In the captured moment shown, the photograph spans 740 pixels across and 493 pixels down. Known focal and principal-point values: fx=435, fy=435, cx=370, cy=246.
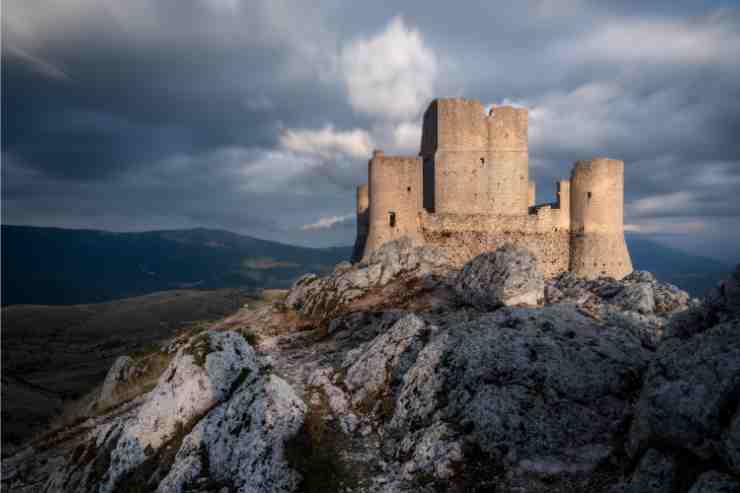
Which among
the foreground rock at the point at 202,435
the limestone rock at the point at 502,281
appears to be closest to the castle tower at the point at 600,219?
the limestone rock at the point at 502,281

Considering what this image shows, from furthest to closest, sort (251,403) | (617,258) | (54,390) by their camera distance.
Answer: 1. (54,390)
2. (617,258)
3. (251,403)

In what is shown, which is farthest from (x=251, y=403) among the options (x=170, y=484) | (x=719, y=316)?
(x=719, y=316)

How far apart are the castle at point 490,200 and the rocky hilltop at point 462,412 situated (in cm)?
1663

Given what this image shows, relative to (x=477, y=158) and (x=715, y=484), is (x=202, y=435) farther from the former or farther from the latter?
(x=477, y=158)

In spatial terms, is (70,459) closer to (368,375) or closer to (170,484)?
(170,484)

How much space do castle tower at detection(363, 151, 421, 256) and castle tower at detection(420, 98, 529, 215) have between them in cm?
247

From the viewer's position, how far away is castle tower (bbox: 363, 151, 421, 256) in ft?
121

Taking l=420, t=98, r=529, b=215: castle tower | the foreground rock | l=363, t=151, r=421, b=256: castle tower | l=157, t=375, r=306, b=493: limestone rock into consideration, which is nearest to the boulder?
l=157, t=375, r=306, b=493: limestone rock

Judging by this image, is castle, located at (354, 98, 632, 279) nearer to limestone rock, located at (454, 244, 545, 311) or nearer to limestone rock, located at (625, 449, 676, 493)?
limestone rock, located at (454, 244, 545, 311)

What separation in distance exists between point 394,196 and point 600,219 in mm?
18246

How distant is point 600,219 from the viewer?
3812 cm

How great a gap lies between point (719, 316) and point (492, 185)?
1182 inches

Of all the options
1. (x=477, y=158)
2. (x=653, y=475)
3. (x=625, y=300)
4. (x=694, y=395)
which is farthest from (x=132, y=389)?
(x=477, y=158)

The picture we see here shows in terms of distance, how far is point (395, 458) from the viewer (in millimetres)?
11008
